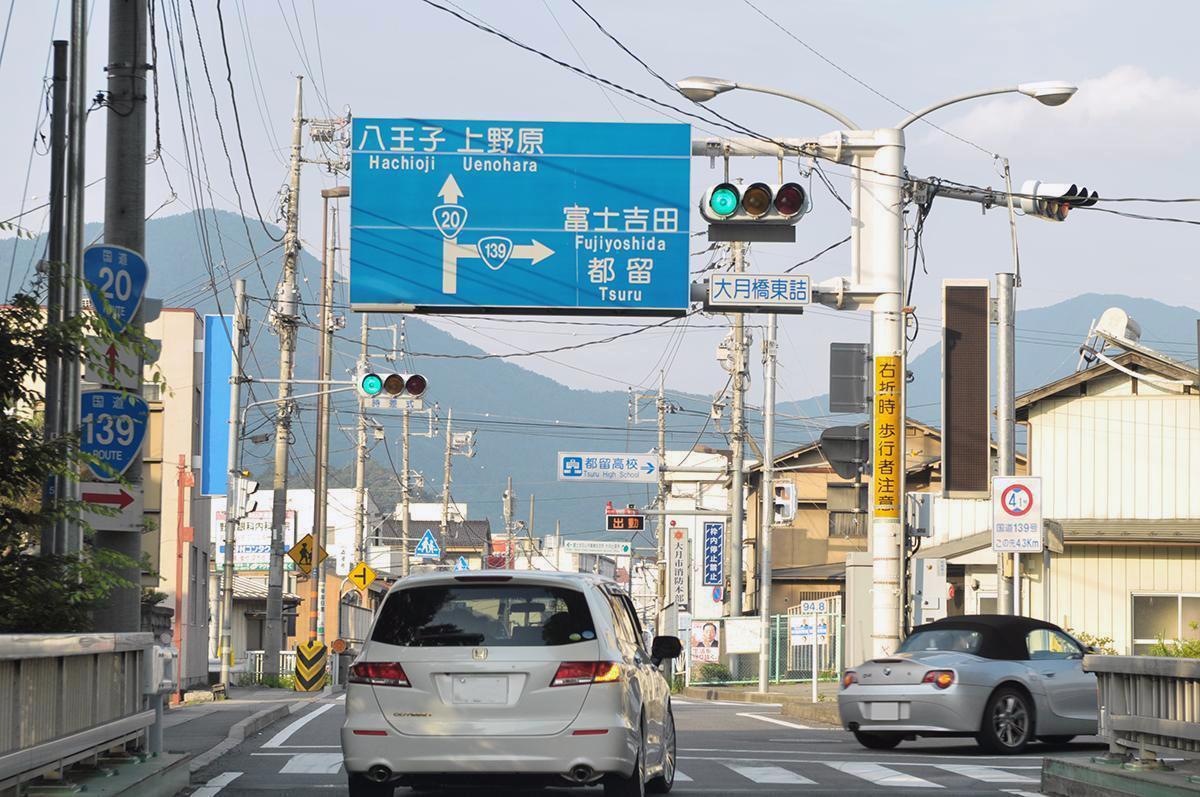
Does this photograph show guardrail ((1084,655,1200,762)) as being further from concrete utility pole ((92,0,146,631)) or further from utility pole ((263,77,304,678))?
utility pole ((263,77,304,678))

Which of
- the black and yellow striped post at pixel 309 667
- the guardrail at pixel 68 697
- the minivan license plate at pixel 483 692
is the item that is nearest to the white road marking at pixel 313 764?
the guardrail at pixel 68 697

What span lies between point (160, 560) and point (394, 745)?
3149 cm

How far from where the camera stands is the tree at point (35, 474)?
10062mm

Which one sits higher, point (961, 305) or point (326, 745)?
point (961, 305)

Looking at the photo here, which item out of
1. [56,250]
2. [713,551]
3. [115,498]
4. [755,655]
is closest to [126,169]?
[56,250]

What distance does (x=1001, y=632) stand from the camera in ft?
57.0

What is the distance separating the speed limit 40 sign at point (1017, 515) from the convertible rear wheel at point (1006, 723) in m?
5.12

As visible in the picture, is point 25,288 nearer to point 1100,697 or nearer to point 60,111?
point 60,111

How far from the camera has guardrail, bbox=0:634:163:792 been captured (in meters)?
7.84

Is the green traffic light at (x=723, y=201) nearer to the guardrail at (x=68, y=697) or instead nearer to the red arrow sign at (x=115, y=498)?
the red arrow sign at (x=115, y=498)

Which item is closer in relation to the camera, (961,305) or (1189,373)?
(961,305)

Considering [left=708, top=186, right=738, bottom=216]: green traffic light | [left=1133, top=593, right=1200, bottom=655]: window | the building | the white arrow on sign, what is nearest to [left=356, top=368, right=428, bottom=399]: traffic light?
the white arrow on sign

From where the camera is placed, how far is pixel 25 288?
11.4 metres

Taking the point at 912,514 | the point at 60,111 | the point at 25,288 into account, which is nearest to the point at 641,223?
the point at 912,514
